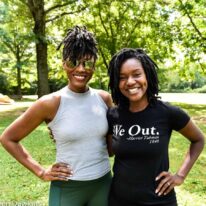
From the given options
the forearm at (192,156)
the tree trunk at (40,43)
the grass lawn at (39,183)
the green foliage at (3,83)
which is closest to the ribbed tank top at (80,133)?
the forearm at (192,156)

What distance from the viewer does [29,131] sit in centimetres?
246

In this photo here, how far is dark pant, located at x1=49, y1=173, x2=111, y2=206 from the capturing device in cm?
244

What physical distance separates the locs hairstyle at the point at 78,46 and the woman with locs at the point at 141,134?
18cm

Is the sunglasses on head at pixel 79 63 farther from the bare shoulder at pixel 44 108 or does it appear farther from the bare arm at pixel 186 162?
the bare arm at pixel 186 162

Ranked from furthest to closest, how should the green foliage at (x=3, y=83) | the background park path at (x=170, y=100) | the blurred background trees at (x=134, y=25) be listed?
the green foliage at (x=3, y=83)
the background park path at (x=170, y=100)
the blurred background trees at (x=134, y=25)

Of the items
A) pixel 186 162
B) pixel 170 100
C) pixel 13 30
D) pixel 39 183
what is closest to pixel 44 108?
pixel 186 162

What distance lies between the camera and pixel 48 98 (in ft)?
7.85

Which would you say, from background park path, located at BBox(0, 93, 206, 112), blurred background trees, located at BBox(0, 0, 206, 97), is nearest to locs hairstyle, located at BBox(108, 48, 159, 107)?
blurred background trees, located at BBox(0, 0, 206, 97)

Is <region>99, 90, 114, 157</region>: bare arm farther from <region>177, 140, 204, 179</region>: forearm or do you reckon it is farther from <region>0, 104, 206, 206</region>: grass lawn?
<region>0, 104, 206, 206</region>: grass lawn

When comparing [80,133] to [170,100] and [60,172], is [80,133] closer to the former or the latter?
[60,172]

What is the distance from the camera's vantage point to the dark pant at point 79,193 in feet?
7.99

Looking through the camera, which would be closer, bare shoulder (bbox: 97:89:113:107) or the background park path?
bare shoulder (bbox: 97:89:113:107)

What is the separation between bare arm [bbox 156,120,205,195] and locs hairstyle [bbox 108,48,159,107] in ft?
1.08

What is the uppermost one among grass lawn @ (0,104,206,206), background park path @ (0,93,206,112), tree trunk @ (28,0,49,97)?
tree trunk @ (28,0,49,97)
